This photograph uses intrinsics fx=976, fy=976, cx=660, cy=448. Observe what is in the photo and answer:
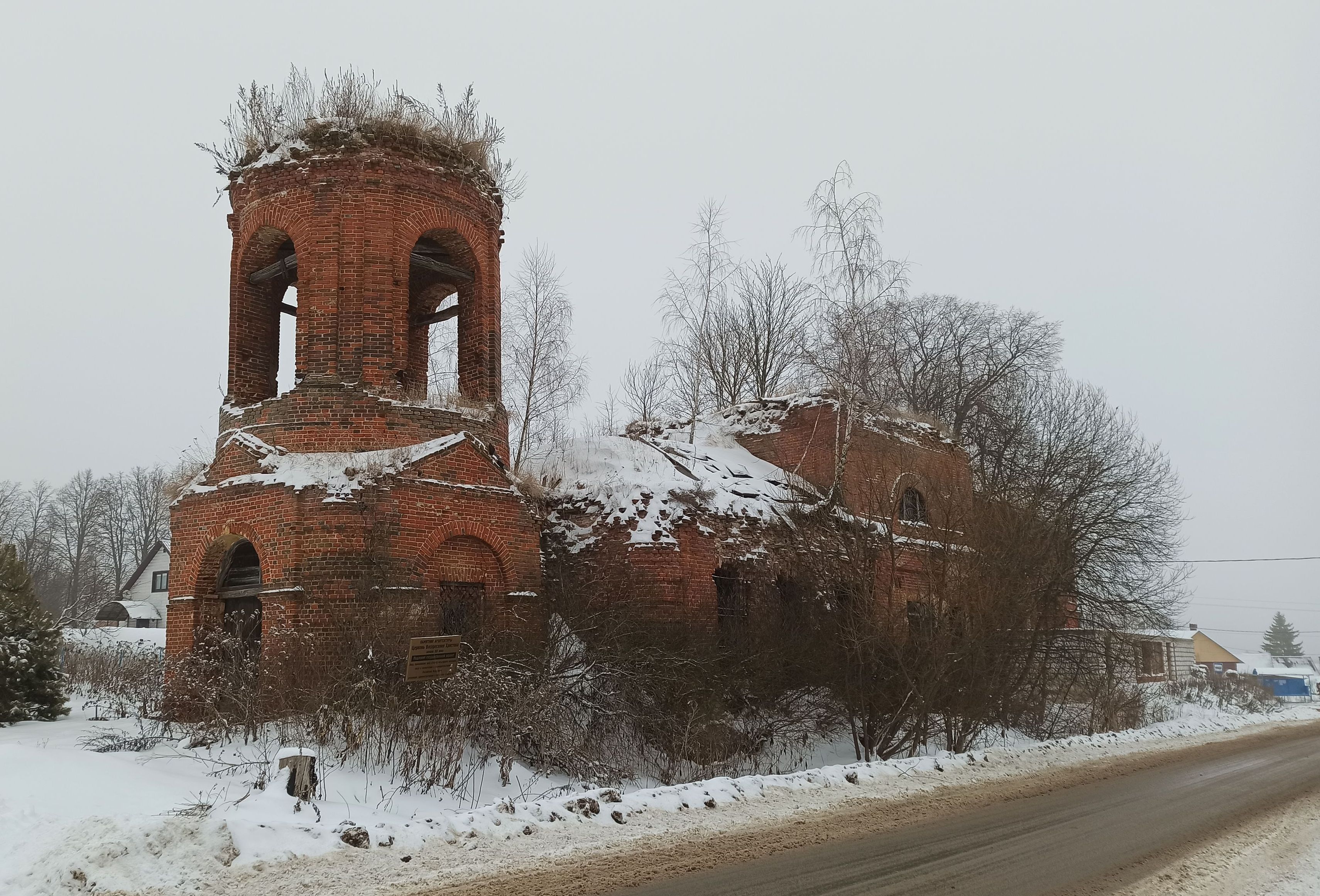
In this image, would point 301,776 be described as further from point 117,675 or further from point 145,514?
point 145,514

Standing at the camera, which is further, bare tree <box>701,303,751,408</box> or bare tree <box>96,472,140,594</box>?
bare tree <box>96,472,140,594</box>

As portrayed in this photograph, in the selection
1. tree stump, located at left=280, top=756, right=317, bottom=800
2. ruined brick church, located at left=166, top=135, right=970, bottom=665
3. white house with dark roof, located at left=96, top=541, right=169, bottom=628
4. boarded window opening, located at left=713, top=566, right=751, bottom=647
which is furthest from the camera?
white house with dark roof, located at left=96, top=541, right=169, bottom=628

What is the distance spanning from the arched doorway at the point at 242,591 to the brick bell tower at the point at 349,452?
0.03 metres

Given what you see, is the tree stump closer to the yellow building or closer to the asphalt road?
the asphalt road

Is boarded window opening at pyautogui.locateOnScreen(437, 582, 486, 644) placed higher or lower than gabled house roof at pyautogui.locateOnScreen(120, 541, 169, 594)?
lower

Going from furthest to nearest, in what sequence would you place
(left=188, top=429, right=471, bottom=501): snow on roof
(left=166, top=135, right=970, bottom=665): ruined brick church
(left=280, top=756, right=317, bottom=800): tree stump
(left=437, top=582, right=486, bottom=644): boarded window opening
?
(left=188, top=429, right=471, bottom=501): snow on roof → (left=166, top=135, right=970, bottom=665): ruined brick church → (left=437, top=582, right=486, bottom=644): boarded window opening → (left=280, top=756, right=317, bottom=800): tree stump

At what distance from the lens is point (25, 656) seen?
45.8ft

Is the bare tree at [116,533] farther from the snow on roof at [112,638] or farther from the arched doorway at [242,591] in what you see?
the arched doorway at [242,591]

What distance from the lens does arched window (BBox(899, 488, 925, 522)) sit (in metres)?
19.5

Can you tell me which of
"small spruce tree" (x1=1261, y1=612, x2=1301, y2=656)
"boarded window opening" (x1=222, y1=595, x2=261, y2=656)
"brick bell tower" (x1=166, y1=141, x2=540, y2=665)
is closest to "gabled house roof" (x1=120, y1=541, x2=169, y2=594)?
"boarded window opening" (x1=222, y1=595, x2=261, y2=656)

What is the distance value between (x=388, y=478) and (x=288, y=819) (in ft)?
20.1

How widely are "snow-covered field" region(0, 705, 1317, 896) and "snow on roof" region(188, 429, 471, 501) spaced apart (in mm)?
3478

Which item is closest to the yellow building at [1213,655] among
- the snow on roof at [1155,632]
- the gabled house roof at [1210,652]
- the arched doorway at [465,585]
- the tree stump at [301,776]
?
the gabled house roof at [1210,652]

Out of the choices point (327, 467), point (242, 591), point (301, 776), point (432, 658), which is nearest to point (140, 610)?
point (242, 591)
